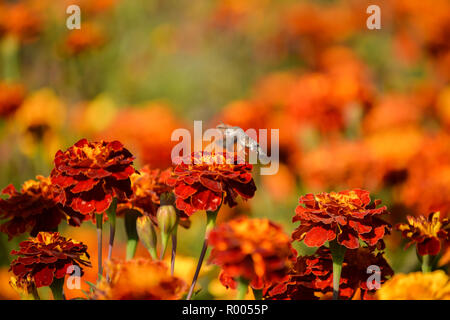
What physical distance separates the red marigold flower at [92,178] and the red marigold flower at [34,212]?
60 mm

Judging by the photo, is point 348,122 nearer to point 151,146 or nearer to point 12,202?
point 151,146

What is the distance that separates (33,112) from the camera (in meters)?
1.65

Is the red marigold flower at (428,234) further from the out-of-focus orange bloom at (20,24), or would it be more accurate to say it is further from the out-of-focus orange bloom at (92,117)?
the out-of-focus orange bloom at (20,24)

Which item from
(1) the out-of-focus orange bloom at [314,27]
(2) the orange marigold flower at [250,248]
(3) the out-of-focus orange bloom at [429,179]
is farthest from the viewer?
(1) the out-of-focus orange bloom at [314,27]

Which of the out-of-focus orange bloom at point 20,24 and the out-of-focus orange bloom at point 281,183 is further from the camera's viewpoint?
the out-of-focus orange bloom at point 20,24

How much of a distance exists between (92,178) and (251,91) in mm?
1970

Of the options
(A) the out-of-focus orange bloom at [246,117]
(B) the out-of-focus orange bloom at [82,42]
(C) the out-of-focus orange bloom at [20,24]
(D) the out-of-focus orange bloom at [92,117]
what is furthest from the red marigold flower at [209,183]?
(C) the out-of-focus orange bloom at [20,24]

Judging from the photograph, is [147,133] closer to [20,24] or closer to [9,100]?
[9,100]

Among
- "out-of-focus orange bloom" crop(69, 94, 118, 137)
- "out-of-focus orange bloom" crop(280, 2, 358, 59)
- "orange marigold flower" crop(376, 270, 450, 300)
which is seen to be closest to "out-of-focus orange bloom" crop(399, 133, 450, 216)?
"orange marigold flower" crop(376, 270, 450, 300)

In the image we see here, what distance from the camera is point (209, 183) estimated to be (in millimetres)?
627

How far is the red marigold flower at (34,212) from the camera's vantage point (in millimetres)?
704

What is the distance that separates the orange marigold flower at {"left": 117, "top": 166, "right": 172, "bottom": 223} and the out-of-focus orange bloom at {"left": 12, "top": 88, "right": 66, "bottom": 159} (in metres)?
0.95

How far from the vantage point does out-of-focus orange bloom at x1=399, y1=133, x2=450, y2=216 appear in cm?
104

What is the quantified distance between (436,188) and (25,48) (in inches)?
88.9
